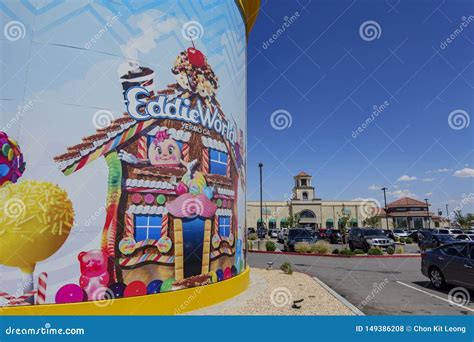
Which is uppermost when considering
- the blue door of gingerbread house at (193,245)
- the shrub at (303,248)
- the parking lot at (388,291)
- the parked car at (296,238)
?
the blue door of gingerbread house at (193,245)

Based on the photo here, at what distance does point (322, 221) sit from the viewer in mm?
73250

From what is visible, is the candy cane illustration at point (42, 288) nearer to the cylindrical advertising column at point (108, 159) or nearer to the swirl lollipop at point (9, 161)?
the cylindrical advertising column at point (108, 159)

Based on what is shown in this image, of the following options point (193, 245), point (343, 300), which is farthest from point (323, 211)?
point (193, 245)

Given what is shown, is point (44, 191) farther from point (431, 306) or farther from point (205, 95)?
point (431, 306)

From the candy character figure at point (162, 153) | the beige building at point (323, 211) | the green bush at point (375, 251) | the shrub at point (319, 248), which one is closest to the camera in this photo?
the candy character figure at point (162, 153)

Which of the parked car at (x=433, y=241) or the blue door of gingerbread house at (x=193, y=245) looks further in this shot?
the parked car at (x=433, y=241)

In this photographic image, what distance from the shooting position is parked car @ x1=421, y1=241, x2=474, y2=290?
8688mm

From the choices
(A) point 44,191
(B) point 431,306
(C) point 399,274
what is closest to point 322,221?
(C) point 399,274

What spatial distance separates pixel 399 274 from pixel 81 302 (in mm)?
12550

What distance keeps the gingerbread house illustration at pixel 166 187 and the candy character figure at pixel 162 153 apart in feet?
0.07

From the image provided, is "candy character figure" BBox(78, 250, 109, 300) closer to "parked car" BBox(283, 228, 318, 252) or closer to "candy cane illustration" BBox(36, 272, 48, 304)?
"candy cane illustration" BBox(36, 272, 48, 304)

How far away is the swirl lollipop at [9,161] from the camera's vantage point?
5820 millimetres

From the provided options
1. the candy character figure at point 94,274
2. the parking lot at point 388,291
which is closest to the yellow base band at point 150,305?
the candy character figure at point 94,274

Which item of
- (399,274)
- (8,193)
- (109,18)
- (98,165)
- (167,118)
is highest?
(109,18)
